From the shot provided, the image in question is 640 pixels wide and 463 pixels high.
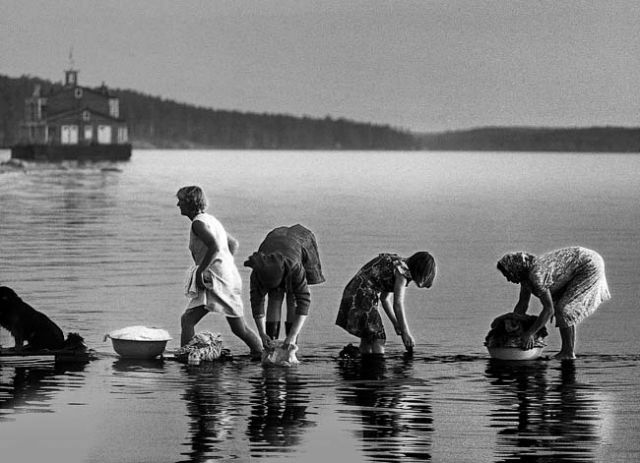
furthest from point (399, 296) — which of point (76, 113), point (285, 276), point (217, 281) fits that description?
point (76, 113)

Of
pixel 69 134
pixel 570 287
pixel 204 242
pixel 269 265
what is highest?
pixel 69 134

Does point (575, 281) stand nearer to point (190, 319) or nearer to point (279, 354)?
point (279, 354)

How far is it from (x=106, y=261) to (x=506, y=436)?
58.5 feet

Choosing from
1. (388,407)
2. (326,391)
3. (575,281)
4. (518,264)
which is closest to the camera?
(388,407)

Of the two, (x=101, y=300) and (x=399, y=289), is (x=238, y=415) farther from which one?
(x=101, y=300)

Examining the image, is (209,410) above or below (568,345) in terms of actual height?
below

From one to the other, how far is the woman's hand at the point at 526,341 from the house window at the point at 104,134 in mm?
141318

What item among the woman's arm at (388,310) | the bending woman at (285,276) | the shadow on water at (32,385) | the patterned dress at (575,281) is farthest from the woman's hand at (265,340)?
the patterned dress at (575,281)

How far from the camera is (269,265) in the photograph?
13602 mm

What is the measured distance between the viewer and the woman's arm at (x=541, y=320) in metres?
14.0

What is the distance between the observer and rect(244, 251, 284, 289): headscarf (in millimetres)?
13586

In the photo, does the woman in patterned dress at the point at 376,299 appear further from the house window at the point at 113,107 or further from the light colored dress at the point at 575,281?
the house window at the point at 113,107

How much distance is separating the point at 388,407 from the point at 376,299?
8.50ft

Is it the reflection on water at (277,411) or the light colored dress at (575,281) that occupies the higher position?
the light colored dress at (575,281)
